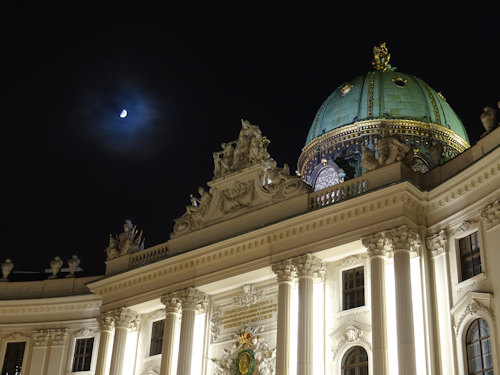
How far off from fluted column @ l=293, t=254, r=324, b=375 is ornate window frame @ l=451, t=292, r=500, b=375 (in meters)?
5.24

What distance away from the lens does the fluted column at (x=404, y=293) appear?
86.7ft

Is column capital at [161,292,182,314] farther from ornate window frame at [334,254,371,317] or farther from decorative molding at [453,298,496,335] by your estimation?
decorative molding at [453,298,496,335]

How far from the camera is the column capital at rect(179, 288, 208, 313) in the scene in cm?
3391

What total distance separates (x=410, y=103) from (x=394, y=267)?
16.2 m

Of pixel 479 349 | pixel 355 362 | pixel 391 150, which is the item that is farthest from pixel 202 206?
pixel 479 349

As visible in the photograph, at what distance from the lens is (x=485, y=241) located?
27.1m

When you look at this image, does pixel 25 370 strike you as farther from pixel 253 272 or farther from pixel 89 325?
pixel 253 272

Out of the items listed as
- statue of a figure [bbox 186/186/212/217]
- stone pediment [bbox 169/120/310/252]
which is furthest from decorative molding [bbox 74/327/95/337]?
statue of a figure [bbox 186/186/212/217]

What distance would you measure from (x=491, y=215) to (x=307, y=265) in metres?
7.14

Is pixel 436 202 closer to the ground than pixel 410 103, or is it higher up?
closer to the ground

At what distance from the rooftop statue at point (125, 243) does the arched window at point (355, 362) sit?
1281cm

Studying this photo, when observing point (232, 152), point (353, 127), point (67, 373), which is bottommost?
point (67, 373)

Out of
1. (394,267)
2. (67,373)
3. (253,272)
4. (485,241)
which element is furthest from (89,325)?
(485,241)

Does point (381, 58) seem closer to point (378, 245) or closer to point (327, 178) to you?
point (327, 178)
